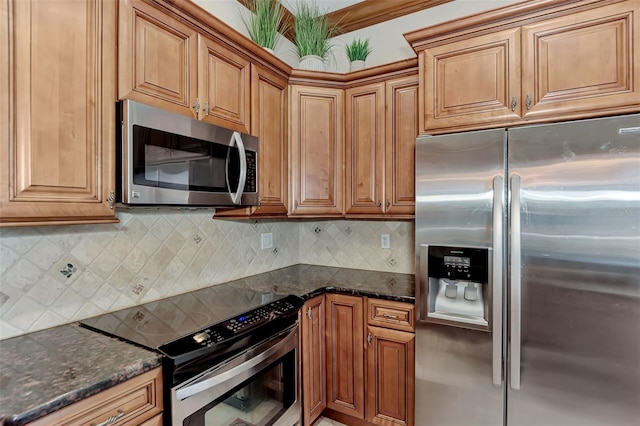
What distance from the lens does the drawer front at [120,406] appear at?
94cm

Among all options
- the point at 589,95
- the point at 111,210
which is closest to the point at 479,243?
the point at 589,95

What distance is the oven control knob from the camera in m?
1.30

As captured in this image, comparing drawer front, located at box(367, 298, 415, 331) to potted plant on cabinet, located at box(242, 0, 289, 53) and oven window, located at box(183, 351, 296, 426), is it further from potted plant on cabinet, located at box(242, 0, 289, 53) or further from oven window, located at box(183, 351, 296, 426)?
potted plant on cabinet, located at box(242, 0, 289, 53)

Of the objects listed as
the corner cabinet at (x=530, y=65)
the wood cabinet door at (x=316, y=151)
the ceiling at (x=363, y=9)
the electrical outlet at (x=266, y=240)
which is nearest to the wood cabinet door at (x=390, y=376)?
the wood cabinet door at (x=316, y=151)

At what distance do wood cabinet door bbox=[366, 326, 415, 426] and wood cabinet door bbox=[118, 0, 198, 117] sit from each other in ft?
5.30

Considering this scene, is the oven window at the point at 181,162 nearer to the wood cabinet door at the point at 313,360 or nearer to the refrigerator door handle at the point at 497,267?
the wood cabinet door at the point at 313,360

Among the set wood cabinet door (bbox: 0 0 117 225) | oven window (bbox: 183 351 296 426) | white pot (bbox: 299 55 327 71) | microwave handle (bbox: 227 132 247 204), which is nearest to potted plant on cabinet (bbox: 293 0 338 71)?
white pot (bbox: 299 55 327 71)

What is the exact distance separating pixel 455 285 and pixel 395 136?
40.1 inches

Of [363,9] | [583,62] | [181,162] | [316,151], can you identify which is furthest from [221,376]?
Answer: [363,9]

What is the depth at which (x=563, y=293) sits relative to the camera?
4.82ft

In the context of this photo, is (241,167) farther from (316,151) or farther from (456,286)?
(456,286)

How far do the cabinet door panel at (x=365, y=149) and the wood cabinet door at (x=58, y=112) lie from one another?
4.86 feet

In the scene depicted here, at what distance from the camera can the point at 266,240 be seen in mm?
2609

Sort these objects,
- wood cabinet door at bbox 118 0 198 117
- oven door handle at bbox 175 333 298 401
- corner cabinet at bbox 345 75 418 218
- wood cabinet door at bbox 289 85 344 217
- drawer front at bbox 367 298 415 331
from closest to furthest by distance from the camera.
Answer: oven door handle at bbox 175 333 298 401 < wood cabinet door at bbox 118 0 198 117 < drawer front at bbox 367 298 415 331 < corner cabinet at bbox 345 75 418 218 < wood cabinet door at bbox 289 85 344 217
